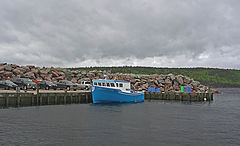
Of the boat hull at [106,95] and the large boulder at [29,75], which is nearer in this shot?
the boat hull at [106,95]

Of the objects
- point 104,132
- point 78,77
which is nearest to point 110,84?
point 104,132

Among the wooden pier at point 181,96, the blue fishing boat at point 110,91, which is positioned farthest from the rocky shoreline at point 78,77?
the wooden pier at point 181,96

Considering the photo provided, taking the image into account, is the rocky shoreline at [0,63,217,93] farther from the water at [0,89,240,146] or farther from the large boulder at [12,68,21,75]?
the water at [0,89,240,146]

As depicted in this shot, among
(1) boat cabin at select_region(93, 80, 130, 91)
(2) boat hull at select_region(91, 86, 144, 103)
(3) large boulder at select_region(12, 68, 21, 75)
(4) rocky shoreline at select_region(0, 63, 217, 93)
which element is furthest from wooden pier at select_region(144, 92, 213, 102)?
(3) large boulder at select_region(12, 68, 21, 75)

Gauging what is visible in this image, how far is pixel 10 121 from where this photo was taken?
97.2ft

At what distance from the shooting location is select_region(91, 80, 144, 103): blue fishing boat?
52.5 metres

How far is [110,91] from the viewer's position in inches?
2095

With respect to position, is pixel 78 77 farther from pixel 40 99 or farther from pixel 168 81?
pixel 40 99

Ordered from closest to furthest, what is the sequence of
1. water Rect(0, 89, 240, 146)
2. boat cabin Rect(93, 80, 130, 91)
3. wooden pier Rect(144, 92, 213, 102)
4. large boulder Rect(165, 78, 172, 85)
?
1. water Rect(0, 89, 240, 146)
2. boat cabin Rect(93, 80, 130, 91)
3. wooden pier Rect(144, 92, 213, 102)
4. large boulder Rect(165, 78, 172, 85)

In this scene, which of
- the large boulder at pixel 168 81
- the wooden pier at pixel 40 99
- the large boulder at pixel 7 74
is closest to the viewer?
the wooden pier at pixel 40 99

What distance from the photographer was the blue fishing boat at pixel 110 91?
5250 cm

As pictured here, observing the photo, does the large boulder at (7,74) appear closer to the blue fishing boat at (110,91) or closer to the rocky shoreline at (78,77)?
the rocky shoreline at (78,77)

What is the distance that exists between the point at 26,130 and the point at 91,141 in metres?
8.92

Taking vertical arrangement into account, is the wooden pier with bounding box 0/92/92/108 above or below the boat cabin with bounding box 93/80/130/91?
below
